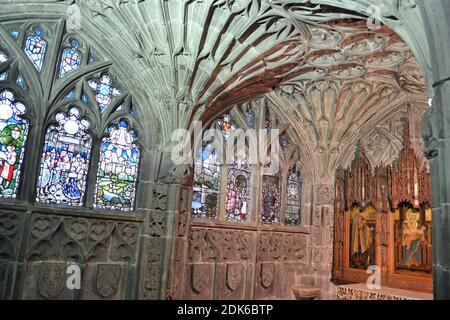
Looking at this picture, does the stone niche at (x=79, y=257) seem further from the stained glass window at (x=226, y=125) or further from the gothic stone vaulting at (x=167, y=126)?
the stained glass window at (x=226, y=125)

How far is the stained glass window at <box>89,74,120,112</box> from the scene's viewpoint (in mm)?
7078

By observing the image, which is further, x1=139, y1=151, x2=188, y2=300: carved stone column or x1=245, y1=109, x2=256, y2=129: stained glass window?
x1=245, y1=109, x2=256, y2=129: stained glass window

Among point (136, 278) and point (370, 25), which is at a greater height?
point (370, 25)

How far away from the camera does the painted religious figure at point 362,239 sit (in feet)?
29.0

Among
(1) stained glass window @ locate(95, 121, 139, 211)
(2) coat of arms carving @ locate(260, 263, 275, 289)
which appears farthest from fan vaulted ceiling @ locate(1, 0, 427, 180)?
(2) coat of arms carving @ locate(260, 263, 275, 289)

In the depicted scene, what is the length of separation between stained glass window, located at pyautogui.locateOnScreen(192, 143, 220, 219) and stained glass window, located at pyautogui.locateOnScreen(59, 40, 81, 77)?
2982mm

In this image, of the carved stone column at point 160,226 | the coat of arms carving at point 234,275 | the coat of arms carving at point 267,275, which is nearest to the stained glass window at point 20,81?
the carved stone column at point 160,226

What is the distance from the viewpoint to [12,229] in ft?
19.2

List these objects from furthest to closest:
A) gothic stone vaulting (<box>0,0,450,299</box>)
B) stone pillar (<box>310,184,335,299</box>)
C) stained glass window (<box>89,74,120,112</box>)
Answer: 1. stone pillar (<box>310,184,335,299</box>)
2. stained glass window (<box>89,74,120,112</box>)
3. gothic stone vaulting (<box>0,0,450,299</box>)

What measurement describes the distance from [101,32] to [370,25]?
180 inches

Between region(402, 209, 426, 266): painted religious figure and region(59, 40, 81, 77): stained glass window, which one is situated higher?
region(59, 40, 81, 77): stained glass window

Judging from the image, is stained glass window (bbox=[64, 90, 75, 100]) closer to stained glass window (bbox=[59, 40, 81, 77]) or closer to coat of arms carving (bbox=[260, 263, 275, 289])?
stained glass window (bbox=[59, 40, 81, 77])
